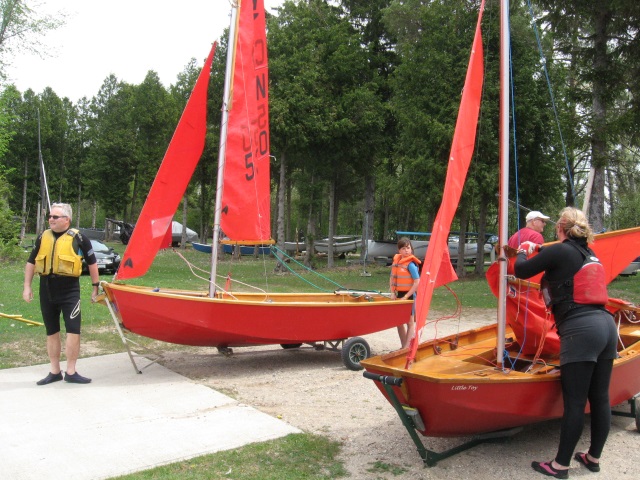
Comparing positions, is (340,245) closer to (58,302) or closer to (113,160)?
(113,160)

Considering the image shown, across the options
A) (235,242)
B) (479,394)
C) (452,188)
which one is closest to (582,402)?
(479,394)

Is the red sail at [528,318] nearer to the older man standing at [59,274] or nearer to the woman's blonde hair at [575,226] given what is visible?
the woman's blonde hair at [575,226]

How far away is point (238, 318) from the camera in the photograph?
693 centimetres

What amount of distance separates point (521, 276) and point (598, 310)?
1.96 ft

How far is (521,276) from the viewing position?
14.7ft

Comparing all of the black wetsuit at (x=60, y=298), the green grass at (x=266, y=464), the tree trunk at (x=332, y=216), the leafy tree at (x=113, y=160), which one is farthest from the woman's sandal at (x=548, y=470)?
the leafy tree at (x=113, y=160)

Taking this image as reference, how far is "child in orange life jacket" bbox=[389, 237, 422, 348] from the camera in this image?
7957 mm

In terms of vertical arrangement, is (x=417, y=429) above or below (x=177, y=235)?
below

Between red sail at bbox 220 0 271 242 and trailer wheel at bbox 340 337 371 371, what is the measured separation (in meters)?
1.88

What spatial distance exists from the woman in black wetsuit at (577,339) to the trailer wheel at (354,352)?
330cm

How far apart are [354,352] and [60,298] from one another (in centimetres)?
358

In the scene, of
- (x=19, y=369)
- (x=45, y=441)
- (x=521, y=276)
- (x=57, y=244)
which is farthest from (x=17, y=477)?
(x=521, y=276)

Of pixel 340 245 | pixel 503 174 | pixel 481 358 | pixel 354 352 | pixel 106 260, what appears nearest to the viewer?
pixel 503 174

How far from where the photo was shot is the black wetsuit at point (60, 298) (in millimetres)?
6270
